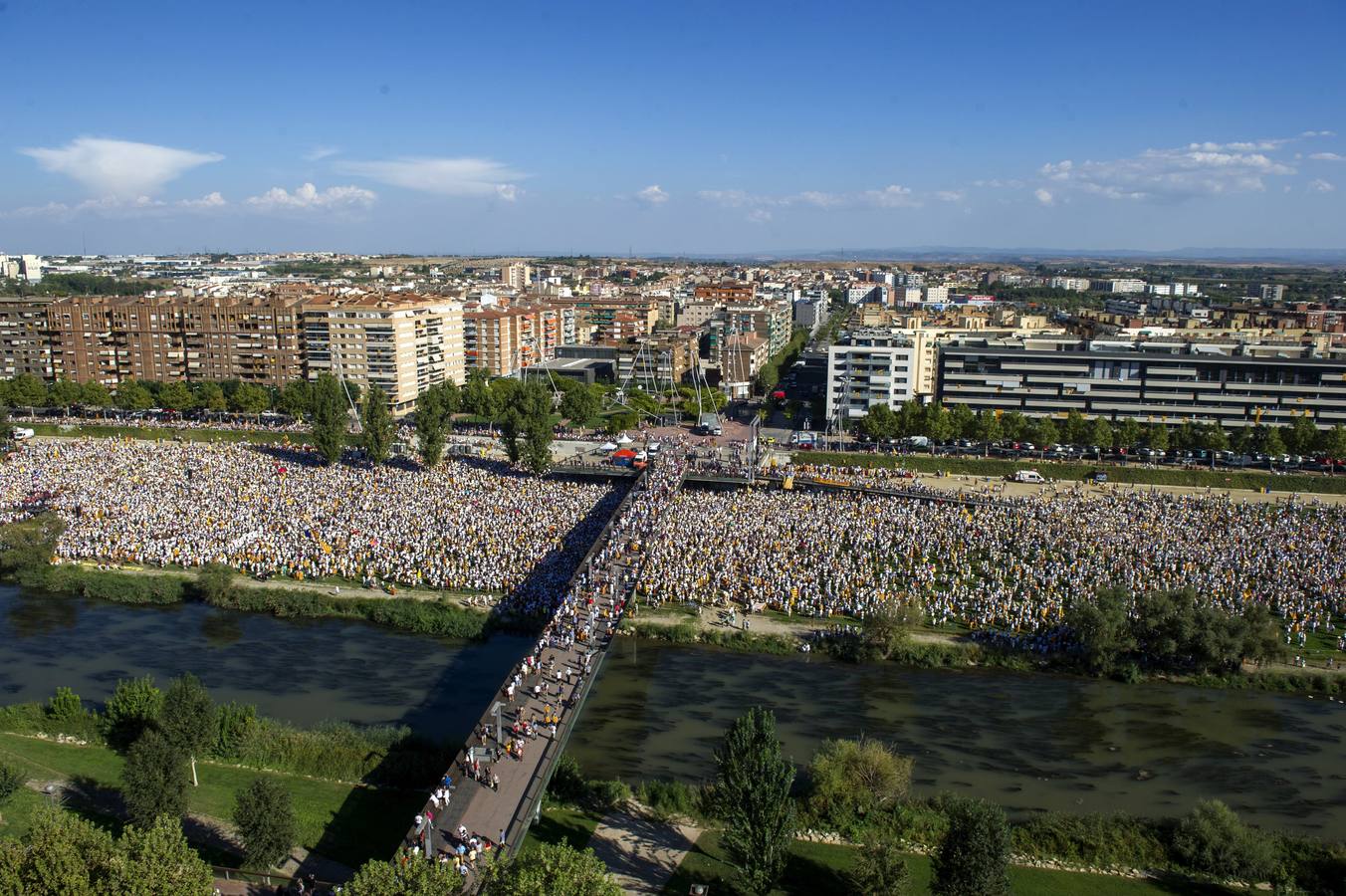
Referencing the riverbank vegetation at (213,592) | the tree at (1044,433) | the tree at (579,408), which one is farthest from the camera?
the tree at (579,408)

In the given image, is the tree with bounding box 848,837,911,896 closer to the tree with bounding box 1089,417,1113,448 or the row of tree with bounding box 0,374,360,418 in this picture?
the tree with bounding box 1089,417,1113,448

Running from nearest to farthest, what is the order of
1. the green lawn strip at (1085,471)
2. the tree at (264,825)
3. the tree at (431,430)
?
the tree at (264,825) → the tree at (431,430) → the green lawn strip at (1085,471)

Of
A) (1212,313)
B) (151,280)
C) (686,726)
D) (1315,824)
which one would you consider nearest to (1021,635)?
(1315,824)

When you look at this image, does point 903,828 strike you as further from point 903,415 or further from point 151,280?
point 151,280

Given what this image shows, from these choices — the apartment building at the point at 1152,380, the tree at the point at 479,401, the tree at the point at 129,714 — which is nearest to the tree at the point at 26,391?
the tree at the point at 479,401

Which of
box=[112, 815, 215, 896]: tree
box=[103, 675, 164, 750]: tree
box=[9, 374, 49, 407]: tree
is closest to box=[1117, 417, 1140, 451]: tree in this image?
box=[103, 675, 164, 750]: tree

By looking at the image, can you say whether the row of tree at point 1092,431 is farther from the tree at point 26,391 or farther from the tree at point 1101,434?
the tree at point 26,391
